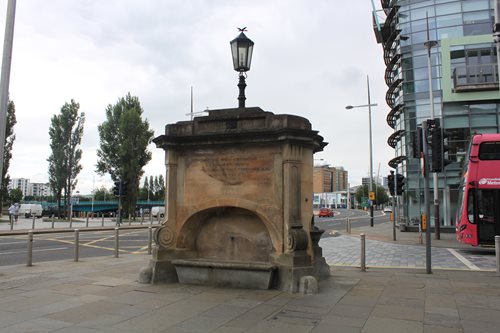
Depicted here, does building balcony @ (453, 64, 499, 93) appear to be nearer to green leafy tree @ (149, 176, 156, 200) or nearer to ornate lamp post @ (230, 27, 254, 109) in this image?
ornate lamp post @ (230, 27, 254, 109)

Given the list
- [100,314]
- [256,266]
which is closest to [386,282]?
[256,266]

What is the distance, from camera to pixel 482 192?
15906 mm

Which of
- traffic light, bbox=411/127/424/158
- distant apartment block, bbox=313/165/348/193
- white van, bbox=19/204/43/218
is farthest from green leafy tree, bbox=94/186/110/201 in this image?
traffic light, bbox=411/127/424/158

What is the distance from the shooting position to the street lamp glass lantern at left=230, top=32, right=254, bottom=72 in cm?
870

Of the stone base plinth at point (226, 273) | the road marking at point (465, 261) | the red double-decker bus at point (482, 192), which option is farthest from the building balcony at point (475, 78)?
the stone base plinth at point (226, 273)

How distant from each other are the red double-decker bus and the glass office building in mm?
10609

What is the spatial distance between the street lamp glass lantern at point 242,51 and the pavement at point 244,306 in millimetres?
4580

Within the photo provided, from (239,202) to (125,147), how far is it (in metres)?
43.0

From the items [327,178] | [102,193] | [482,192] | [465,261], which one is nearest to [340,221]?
[482,192]

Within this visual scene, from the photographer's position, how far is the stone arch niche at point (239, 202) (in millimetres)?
7680

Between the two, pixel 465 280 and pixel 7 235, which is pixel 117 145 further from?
pixel 465 280

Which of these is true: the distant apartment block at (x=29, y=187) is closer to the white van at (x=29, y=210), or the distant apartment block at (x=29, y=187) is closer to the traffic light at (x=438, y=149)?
the white van at (x=29, y=210)

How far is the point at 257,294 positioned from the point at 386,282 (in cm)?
325

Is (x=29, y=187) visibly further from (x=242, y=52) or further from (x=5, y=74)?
(x=242, y=52)
